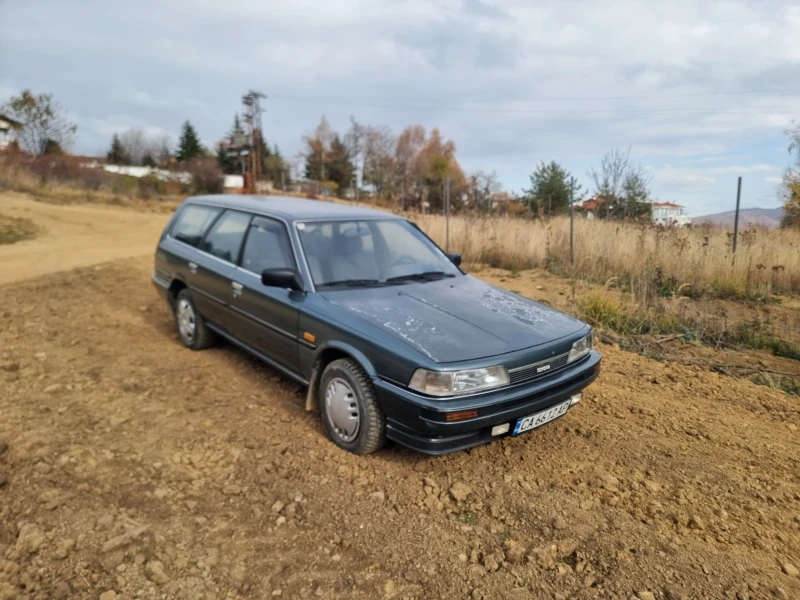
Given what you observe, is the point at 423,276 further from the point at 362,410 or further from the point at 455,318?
the point at 362,410

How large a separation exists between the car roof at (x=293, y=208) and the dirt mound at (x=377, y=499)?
4.75 ft

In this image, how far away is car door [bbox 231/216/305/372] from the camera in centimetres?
399

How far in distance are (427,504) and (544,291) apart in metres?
5.98

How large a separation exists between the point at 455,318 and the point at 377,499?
3.97 feet

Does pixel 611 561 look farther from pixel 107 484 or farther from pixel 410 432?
pixel 107 484

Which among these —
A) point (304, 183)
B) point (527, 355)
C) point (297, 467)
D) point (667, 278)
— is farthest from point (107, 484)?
point (304, 183)

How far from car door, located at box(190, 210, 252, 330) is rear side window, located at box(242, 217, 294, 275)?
0.16 metres

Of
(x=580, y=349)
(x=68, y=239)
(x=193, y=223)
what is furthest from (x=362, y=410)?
(x=68, y=239)

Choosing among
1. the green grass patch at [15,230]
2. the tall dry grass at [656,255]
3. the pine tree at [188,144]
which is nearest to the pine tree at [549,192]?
the tall dry grass at [656,255]

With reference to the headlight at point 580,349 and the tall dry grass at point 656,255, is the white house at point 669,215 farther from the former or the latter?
the headlight at point 580,349

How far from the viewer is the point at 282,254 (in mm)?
4230

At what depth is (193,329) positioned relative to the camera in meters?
5.46

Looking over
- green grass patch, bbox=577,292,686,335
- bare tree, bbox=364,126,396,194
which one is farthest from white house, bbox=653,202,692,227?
bare tree, bbox=364,126,396,194

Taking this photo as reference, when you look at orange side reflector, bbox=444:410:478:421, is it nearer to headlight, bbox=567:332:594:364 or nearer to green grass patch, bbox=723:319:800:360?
headlight, bbox=567:332:594:364
